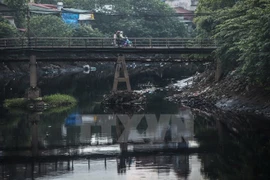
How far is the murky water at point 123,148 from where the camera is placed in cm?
2308

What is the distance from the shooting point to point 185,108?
45656mm

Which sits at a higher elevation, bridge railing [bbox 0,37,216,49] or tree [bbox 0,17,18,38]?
tree [bbox 0,17,18,38]

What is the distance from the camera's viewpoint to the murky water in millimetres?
23078

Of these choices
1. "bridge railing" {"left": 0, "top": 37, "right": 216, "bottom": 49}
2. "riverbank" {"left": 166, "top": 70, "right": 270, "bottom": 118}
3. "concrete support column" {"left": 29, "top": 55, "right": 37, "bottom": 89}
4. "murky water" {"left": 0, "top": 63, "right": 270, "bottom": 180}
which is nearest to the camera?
"murky water" {"left": 0, "top": 63, "right": 270, "bottom": 180}

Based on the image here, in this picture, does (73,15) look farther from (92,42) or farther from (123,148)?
(123,148)

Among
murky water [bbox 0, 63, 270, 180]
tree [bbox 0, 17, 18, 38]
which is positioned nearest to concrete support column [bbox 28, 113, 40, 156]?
murky water [bbox 0, 63, 270, 180]

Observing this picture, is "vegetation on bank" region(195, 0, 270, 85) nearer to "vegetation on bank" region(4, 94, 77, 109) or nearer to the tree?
"vegetation on bank" region(4, 94, 77, 109)

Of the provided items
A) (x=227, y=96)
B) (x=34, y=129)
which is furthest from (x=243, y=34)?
(x=34, y=129)

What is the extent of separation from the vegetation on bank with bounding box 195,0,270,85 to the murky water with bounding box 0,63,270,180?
16.0 ft

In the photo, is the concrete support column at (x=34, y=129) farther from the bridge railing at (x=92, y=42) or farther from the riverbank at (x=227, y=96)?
the riverbank at (x=227, y=96)

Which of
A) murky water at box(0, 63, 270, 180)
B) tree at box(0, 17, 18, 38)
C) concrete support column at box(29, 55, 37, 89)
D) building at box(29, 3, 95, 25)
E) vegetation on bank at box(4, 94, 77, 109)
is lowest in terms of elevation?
murky water at box(0, 63, 270, 180)

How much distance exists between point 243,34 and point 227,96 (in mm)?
5501

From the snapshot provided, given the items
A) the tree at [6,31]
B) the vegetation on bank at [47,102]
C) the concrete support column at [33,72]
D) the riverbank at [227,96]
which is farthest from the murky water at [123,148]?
the tree at [6,31]

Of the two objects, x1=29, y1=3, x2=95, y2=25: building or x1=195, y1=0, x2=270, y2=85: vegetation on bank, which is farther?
x1=29, y1=3, x2=95, y2=25: building
